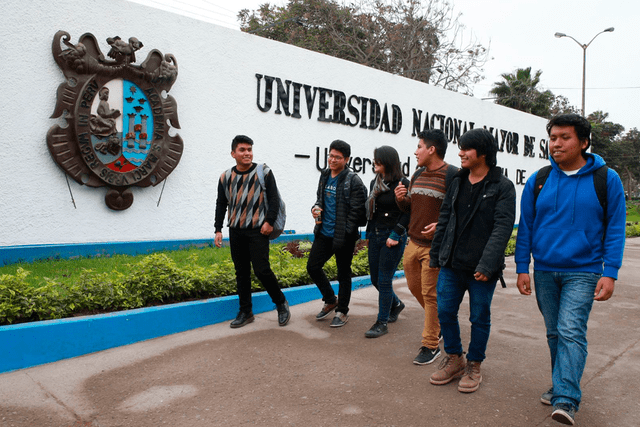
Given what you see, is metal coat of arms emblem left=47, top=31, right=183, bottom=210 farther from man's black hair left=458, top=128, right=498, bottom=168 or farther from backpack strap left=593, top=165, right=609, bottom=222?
backpack strap left=593, top=165, right=609, bottom=222

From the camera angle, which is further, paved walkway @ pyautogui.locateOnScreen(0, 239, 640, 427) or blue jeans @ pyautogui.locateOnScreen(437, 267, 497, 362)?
blue jeans @ pyautogui.locateOnScreen(437, 267, 497, 362)

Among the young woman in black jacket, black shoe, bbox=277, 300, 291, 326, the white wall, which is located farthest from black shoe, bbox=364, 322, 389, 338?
the white wall

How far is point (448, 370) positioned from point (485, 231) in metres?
1.01

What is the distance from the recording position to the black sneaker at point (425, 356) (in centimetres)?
399

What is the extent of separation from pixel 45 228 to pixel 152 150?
1.85 m

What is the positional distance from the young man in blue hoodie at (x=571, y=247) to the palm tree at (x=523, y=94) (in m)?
29.5

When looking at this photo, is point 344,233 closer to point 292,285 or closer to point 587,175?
point 292,285

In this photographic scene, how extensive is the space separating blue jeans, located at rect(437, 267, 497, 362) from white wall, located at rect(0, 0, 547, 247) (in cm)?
565

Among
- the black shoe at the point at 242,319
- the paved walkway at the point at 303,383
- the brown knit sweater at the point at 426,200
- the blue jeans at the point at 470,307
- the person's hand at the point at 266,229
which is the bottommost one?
the paved walkway at the point at 303,383

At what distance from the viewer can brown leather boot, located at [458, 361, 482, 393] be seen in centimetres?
344

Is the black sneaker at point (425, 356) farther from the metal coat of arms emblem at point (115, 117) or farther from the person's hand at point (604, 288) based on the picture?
the metal coat of arms emblem at point (115, 117)

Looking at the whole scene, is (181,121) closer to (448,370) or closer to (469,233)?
(469,233)

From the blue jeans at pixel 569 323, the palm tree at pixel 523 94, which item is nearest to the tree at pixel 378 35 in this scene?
the palm tree at pixel 523 94

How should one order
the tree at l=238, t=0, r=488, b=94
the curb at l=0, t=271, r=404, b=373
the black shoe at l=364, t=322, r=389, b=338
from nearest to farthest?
1. the curb at l=0, t=271, r=404, b=373
2. the black shoe at l=364, t=322, r=389, b=338
3. the tree at l=238, t=0, r=488, b=94
